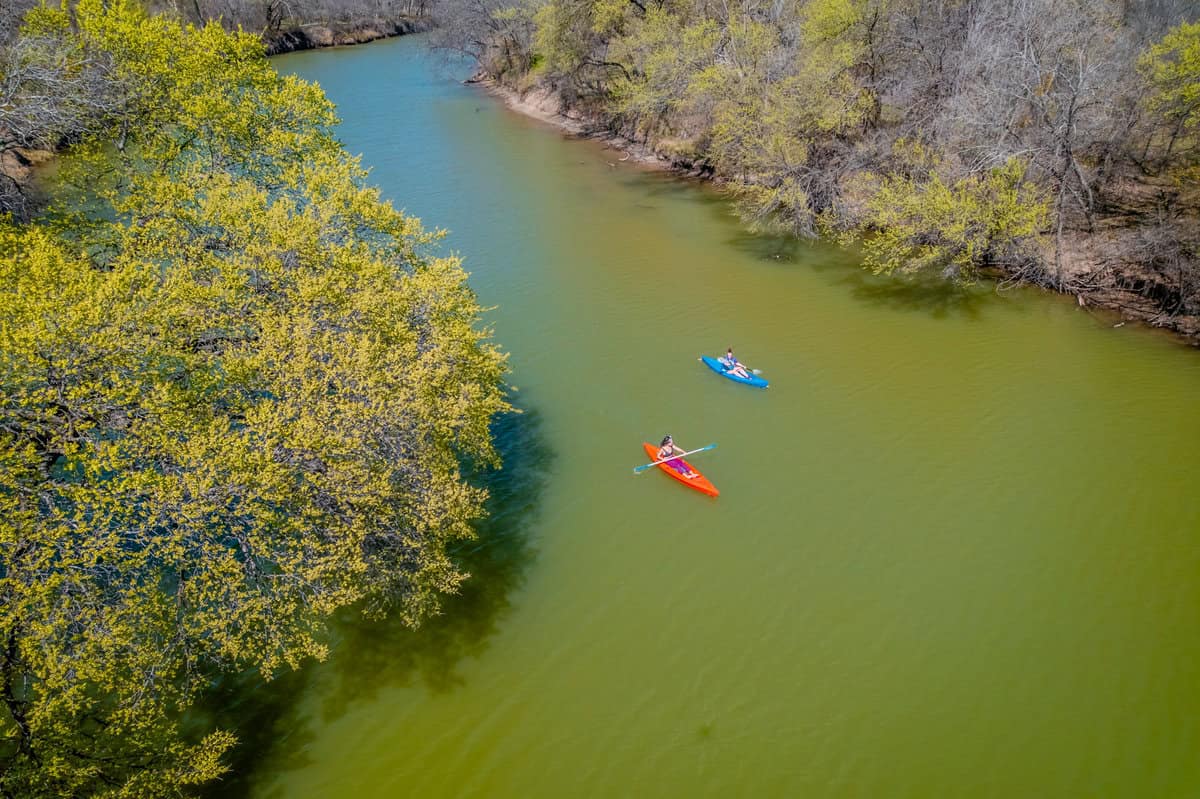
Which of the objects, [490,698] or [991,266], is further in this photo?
[991,266]

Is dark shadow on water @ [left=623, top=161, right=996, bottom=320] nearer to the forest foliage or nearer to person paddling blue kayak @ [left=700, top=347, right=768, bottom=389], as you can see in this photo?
the forest foliage

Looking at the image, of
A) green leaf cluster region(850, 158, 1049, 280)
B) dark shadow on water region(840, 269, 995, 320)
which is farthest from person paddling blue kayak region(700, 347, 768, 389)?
green leaf cluster region(850, 158, 1049, 280)

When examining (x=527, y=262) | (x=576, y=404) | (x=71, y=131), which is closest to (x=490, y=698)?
(x=576, y=404)

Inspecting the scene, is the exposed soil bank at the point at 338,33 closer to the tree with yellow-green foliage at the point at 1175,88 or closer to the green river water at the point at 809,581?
the green river water at the point at 809,581

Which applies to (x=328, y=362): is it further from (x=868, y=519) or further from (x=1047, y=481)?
(x=1047, y=481)

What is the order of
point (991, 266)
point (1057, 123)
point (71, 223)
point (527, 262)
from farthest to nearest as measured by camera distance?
1. point (527, 262)
2. point (991, 266)
3. point (1057, 123)
4. point (71, 223)

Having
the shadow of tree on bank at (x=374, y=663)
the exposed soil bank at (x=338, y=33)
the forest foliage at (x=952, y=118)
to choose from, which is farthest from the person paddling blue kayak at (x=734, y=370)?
the exposed soil bank at (x=338, y=33)

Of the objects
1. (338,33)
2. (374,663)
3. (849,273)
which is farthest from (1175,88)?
(338,33)
